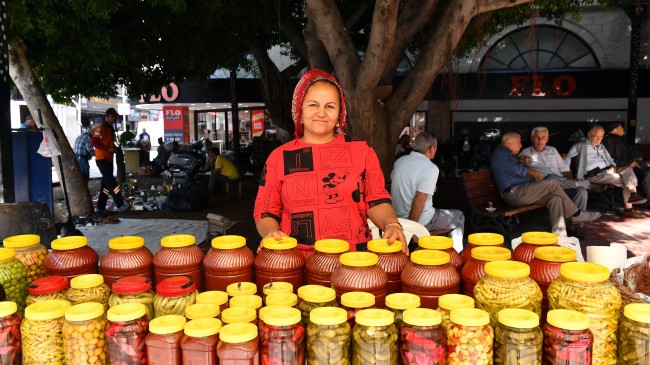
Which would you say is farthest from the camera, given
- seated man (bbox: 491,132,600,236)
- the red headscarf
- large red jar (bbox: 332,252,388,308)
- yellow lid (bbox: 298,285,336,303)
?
seated man (bbox: 491,132,600,236)

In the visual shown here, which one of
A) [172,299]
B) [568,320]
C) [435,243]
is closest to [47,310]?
[172,299]

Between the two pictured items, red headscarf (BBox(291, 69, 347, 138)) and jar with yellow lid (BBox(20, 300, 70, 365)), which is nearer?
jar with yellow lid (BBox(20, 300, 70, 365))

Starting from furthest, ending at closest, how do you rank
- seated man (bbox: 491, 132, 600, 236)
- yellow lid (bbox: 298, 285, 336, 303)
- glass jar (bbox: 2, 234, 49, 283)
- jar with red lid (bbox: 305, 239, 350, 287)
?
seated man (bbox: 491, 132, 600, 236) → glass jar (bbox: 2, 234, 49, 283) → jar with red lid (bbox: 305, 239, 350, 287) → yellow lid (bbox: 298, 285, 336, 303)

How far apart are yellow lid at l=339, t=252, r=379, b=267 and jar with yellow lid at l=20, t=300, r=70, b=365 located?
0.84 meters

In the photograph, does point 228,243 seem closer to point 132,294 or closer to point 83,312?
point 132,294

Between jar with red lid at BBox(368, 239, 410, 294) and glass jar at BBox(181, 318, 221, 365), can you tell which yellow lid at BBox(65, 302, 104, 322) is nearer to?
glass jar at BBox(181, 318, 221, 365)

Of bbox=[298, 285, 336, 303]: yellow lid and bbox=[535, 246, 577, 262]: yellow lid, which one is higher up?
bbox=[535, 246, 577, 262]: yellow lid

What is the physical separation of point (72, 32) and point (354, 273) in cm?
679

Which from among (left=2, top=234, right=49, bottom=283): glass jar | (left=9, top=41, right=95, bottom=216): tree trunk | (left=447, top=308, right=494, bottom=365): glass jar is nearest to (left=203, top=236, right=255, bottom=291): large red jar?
(left=2, top=234, right=49, bottom=283): glass jar

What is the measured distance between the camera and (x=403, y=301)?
→ 59.0 inches

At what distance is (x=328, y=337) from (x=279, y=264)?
503 mm

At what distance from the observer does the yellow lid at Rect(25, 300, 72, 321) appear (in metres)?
1.47

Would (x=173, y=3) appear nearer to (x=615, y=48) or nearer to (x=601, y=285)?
(x=601, y=285)

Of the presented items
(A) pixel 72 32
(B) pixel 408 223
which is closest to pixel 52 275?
(B) pixel 408 223
